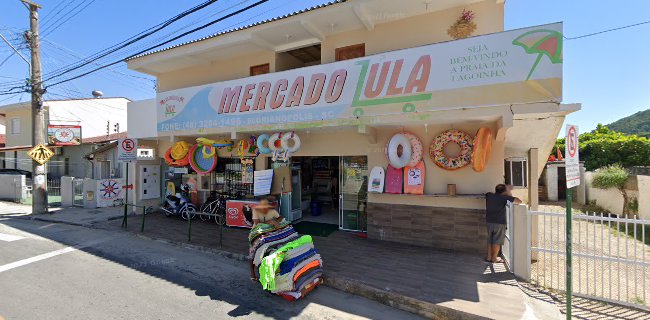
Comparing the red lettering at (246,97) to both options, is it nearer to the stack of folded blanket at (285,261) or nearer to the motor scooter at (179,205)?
the stack of folded blanket at (285,261)

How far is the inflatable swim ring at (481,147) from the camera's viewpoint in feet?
21.8

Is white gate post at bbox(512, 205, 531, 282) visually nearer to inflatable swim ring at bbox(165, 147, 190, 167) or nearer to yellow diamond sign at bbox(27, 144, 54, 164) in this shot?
inflatable swim ring at bbox(165, 147, 190, 167)

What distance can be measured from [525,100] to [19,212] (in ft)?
63.3

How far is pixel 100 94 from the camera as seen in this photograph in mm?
26516

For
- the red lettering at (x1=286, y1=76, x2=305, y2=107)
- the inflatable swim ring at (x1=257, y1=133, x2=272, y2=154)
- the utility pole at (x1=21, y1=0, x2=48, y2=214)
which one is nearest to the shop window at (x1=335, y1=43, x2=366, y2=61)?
the red lettering at (x1=286, y1=76, x2=305, y2=107)

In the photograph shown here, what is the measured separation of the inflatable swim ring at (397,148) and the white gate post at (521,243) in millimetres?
2573

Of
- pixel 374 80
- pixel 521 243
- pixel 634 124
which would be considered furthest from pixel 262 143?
pixel 634 124

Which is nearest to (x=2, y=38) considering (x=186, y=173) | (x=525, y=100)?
(x=186, y=173)

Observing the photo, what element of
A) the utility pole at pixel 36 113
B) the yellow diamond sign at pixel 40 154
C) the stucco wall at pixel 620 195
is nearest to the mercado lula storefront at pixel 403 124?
the stucco wall at pixel 620 195

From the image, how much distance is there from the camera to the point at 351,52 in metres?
8.60

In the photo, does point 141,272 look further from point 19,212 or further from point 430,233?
point 19,212

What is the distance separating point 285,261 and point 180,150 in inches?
286

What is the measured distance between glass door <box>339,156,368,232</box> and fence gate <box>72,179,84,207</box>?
1335cm

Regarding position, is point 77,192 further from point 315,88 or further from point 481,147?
point 481,147
